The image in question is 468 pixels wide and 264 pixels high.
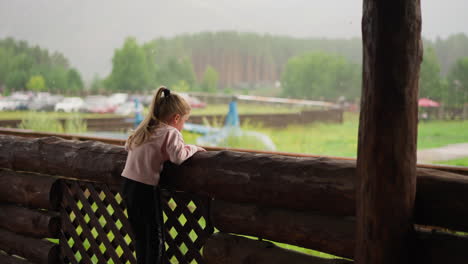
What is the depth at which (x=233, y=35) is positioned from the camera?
35.8 ft

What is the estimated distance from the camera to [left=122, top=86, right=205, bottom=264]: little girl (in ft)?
8.92

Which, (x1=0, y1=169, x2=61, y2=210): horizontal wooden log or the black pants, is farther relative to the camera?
(x1=0, y1=169, x2=61, y2=210): horizontal wooden log

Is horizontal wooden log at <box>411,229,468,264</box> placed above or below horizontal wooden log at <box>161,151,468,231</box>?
below

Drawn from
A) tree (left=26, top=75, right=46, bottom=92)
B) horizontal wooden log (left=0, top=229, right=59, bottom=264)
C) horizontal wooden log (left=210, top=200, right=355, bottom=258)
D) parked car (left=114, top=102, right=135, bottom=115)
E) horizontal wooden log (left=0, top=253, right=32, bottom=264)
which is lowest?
horizontal wooden log (left=0, top=253, right=32, bottom=264)

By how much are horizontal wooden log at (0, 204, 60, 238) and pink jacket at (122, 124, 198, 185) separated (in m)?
1.26

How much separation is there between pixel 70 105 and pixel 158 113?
824 cm

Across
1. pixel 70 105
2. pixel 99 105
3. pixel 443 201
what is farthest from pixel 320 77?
pixel 443 201

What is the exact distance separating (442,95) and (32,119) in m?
7.66

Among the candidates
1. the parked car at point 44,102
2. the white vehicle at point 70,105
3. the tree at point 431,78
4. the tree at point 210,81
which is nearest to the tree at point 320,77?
the tree at point 210,81

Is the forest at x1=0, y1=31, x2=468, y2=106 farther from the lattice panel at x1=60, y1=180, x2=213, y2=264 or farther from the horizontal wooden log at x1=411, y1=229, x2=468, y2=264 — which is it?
the horizontal wooden log at x1=411, y1=229, x2=468, y2=264

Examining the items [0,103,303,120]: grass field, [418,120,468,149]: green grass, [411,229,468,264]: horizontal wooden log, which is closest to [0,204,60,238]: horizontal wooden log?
[411,229,468,264]: horizontal wooden log

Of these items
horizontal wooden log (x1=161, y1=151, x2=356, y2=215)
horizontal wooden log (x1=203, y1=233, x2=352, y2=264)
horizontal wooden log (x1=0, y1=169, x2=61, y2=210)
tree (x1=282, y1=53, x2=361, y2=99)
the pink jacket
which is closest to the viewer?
horizontal wooden log (x1=161, y1=151, x2=356, y2=215)

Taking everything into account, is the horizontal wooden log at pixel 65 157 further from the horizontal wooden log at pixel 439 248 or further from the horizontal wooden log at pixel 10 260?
the horizontal wooden log at pixel 439 248

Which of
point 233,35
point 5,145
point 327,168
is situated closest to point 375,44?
point 327,168
